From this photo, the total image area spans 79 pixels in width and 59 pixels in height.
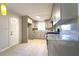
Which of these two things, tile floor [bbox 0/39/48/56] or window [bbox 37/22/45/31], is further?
window [bbox 37/22/45/31]

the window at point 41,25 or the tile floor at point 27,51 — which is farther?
the window at point 41,25

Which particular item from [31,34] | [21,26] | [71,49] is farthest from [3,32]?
[31,34]

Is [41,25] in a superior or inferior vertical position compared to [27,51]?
superior

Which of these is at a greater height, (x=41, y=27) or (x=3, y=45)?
(x=41, y=27)

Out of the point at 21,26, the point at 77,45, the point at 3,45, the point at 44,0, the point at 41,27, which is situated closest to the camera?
the point at 44,0

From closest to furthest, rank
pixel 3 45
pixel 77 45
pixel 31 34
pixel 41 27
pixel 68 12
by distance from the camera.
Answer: pixel 77 45 → pixel 68 12 → pixel 3 45 → pixel 31 34 → pixel 41 27

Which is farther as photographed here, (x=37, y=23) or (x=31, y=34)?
(x=37, y=23)

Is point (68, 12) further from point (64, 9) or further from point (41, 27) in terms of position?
point (41, 27)

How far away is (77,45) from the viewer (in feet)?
3.77

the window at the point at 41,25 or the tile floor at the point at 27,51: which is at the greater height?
the window at the point at 41,25

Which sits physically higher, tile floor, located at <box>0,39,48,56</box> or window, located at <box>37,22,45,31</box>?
window, located at <box>37,22,45,31</box>

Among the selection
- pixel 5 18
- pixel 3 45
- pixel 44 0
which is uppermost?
pixel 5 18

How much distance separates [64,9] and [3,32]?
3.60 m

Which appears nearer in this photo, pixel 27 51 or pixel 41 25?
pixel 27 51
